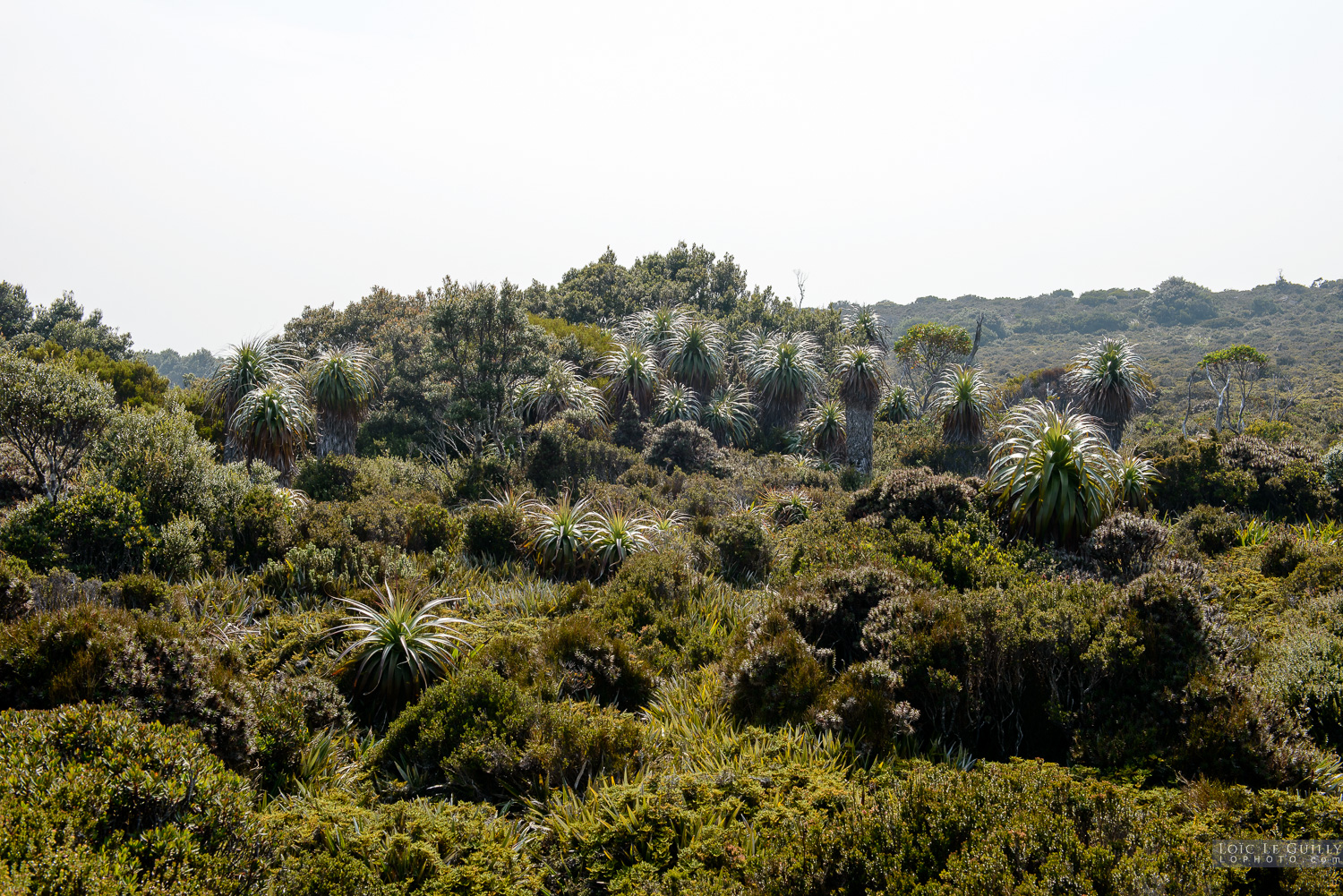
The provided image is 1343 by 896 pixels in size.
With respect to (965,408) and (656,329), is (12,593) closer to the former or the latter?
(656,329)

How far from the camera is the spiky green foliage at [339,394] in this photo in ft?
53.1

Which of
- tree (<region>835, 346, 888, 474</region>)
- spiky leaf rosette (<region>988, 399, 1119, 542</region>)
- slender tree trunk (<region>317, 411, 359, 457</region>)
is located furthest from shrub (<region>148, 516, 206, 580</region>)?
tree (<region>835, 346, 888, 474</region>)

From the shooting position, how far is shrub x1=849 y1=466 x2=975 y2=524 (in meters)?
10.1

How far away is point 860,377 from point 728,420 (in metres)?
4.61

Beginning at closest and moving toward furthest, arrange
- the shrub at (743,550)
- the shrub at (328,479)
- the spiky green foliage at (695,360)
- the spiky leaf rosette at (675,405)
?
the shrub at (743,550) → the shrub at (328,479) → the spiky leaf rosette at (675,405) → the spiky green foliage at (695,360)

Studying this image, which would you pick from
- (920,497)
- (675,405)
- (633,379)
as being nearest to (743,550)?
(920,497)

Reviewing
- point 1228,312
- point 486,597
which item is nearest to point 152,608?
point 486,597

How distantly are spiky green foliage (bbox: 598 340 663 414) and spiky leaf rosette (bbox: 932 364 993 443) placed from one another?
31.1ft

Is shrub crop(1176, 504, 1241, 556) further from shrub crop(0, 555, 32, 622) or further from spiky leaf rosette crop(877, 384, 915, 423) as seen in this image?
shrub crop(0, 555, 32, 622)

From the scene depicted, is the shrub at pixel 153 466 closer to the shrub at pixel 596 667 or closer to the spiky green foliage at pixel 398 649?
the spiky green foliage at pixel 398 649

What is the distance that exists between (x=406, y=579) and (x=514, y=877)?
17.2 feet

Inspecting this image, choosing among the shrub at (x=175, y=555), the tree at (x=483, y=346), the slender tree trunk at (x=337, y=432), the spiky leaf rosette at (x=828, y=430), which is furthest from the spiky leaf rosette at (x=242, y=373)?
the spiky leaf rosette at (x=828, y=430)

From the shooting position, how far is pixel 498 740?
528 cm

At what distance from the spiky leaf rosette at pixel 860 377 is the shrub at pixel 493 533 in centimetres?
1360
